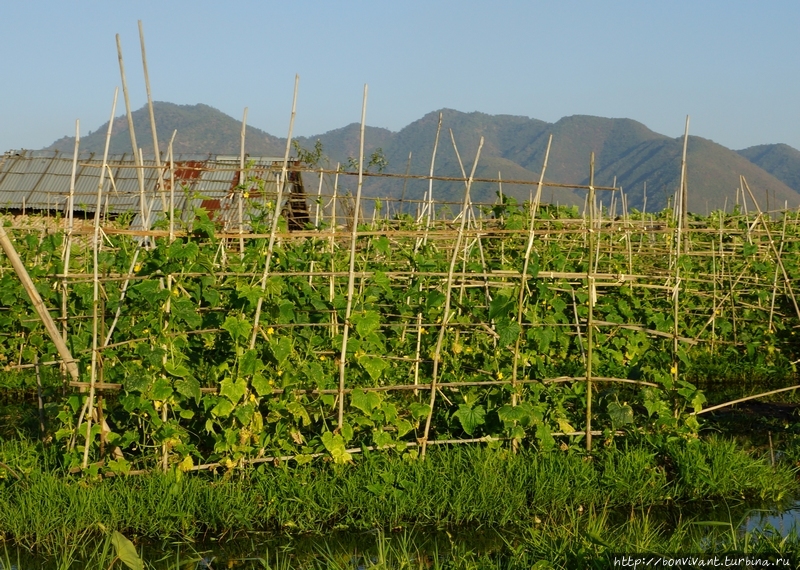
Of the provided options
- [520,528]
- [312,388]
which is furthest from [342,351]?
[520,528]

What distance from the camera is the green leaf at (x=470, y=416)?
561cm

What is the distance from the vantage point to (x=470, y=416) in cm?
565

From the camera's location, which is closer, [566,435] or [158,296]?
[158,296]

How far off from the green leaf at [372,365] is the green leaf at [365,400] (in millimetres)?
117

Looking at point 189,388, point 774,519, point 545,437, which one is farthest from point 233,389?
point 774,519

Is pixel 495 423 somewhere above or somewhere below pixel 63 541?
above

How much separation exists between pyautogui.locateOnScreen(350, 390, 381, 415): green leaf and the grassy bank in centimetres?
36

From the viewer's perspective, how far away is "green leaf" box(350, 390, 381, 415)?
5.33 m

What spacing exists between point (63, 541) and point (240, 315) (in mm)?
1584

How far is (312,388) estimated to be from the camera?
5570 mm

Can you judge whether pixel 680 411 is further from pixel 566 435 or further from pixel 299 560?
pixel 299 560

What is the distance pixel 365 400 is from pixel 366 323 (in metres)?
0.48

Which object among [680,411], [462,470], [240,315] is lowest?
[462,470]

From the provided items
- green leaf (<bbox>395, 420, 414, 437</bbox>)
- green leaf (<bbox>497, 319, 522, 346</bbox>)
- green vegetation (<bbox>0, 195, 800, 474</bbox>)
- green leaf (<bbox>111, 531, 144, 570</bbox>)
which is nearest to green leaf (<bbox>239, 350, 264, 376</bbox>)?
green vegetation (<bbox>0, 195, 800, 474</bbox>)
